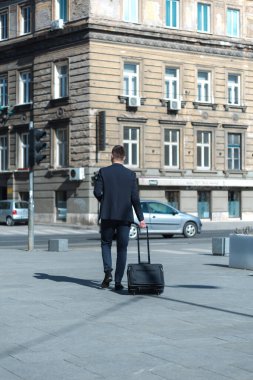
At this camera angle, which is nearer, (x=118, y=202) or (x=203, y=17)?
(x=118, y=202)

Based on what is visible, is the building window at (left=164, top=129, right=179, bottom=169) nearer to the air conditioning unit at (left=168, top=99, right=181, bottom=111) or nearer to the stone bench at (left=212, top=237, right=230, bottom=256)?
the air conditioning unit at (left=168, top=99, right=181, bottom=111)

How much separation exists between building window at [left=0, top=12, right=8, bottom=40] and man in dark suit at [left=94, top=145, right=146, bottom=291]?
40.0 meters

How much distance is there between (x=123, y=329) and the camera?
8594 millimetres

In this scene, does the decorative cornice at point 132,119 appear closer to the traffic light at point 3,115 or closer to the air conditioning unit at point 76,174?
the air conditioning unit at point 76,174

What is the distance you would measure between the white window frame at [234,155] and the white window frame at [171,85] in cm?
430

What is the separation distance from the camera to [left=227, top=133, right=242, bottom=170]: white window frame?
49000 millimetres

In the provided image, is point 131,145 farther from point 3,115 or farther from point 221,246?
point 221,246

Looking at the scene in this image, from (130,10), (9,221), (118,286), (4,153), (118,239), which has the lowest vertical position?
(9,221)

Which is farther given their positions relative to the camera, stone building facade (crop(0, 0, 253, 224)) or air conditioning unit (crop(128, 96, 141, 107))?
air conditioning unit (crop(128, 96, 141, 107))

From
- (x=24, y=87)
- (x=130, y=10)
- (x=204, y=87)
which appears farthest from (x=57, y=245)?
(x=24, y=87)

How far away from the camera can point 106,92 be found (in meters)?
44.4

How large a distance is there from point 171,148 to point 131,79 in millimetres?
4395

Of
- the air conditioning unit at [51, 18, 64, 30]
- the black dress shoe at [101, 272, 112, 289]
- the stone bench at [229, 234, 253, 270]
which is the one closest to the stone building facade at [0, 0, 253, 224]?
the air conditioning unit at [51, 18, 64, 30]

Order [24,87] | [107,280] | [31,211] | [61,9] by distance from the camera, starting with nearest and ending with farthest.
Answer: [107,280] < [31,211] < [61,9] < [24,87]
